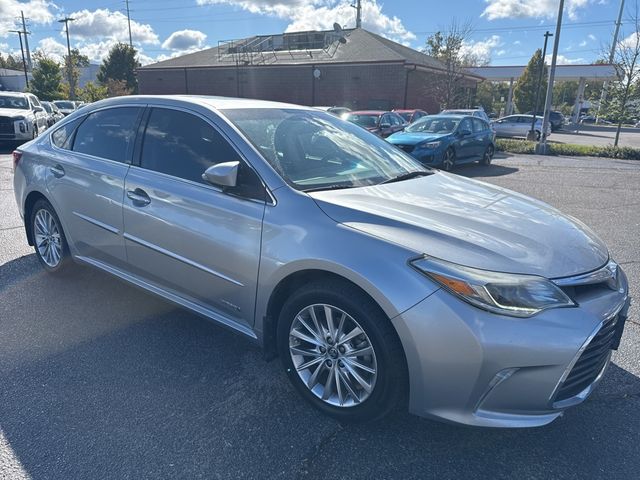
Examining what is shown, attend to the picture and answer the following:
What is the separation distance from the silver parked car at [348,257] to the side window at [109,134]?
0.02 m

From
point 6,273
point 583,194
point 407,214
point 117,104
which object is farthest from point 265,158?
point 583,194

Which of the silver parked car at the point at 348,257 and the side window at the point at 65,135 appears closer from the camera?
the silver parked car at the point at 348,257

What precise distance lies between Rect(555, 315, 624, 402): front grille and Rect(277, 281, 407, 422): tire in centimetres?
76

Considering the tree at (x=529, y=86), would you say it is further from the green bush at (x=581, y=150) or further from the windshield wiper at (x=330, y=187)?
the windshield wiper at (x=330, y=187)

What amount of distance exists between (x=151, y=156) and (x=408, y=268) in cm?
212

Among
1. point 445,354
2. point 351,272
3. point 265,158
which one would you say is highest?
point 265,158

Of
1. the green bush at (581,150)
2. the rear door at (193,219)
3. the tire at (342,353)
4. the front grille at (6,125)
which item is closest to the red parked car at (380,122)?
the green bush at (581,150)

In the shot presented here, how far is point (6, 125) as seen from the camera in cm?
1612

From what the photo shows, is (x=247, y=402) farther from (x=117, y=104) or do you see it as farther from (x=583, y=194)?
(x=583, y=194)

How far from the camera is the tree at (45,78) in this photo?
140ft

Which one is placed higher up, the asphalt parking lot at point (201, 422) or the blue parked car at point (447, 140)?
the blue parked car at point (447, 140)

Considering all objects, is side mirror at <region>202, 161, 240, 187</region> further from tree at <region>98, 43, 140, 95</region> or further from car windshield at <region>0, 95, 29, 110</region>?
tree at <region>98, 43, 140, 95</region>

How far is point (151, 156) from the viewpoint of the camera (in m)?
3.41

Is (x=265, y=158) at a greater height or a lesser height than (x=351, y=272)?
greater
